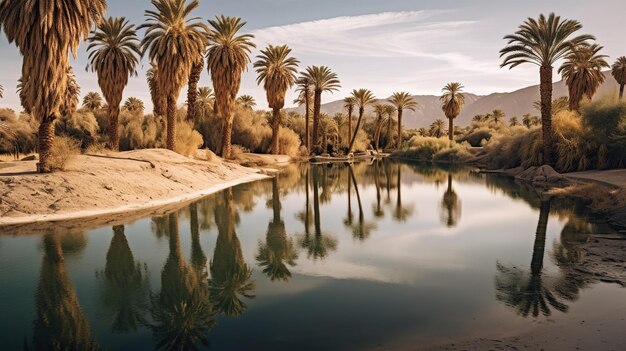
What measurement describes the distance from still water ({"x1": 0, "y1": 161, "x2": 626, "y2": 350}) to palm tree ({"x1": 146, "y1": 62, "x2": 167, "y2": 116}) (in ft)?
98.7

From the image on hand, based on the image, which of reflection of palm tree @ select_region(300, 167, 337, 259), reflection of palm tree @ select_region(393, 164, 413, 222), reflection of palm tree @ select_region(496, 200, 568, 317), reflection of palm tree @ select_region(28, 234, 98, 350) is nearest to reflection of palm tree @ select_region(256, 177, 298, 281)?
reflection of palm tree @ select_region(300, 167, 337, 259)

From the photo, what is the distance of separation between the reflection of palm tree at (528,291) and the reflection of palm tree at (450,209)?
19.3 ft

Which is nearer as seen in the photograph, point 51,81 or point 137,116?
point 51,81

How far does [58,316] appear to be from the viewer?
25.3 ft

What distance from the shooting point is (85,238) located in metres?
13.5

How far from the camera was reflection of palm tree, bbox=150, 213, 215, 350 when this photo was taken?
22.4 feet

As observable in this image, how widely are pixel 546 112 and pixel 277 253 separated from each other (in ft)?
97.1

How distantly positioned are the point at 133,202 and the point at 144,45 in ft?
52.3

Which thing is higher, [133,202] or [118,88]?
[118,88]

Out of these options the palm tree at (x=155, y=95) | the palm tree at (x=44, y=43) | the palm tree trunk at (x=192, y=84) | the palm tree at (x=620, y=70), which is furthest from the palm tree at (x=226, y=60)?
the palm tree at (x=620, y=70)

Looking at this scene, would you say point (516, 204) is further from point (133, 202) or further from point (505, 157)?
point (505, 157)

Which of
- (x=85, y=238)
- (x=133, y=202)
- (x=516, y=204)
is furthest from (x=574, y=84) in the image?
(x=85, y=238)

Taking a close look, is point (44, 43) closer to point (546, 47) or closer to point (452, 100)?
point (546, 47)

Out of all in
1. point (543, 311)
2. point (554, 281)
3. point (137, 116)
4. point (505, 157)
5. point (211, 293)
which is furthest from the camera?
point (137, 116)
